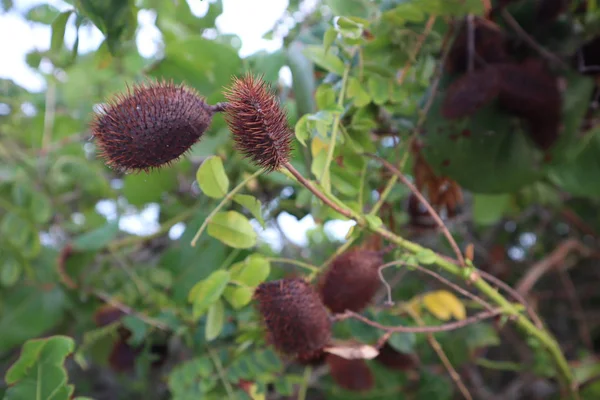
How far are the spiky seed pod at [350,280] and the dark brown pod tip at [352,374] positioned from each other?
0.30 meters

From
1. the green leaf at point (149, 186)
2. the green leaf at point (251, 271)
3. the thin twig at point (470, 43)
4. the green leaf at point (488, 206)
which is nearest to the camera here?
the green leaf at point (251, 271)

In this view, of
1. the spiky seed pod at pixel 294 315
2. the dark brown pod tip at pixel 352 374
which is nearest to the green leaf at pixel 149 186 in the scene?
the dark brown pod tip at pixel 352 374

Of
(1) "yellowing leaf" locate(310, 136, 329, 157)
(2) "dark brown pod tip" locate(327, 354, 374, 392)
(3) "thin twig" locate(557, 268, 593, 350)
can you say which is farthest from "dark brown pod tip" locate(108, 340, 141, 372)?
(3) "thin twig" locate(557, 268, 593, 350)

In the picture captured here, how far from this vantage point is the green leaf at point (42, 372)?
2.22 ft

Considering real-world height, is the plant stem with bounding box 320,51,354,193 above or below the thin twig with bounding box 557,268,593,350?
above

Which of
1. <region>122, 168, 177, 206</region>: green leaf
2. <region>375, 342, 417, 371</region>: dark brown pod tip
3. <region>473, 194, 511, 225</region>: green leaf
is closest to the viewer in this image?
<region>375, 342, 417, 371</region>: dark brown pod tip

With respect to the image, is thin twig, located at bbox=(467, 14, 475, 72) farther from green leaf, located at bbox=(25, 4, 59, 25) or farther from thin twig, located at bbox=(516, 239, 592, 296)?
green leaf, located at bbox=(25, 4, 59, 25)

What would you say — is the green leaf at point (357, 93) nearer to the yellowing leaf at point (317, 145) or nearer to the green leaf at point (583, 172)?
the yellowing leaf at point (317, 145)

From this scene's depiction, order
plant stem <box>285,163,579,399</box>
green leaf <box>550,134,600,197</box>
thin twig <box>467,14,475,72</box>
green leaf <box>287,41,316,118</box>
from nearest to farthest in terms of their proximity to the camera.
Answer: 1. plant stem <box>285,163,579,399</box>
2. green leaf <box>287,41,316,118</box>
3. thin twig <box>467,14,475,72</box>
4. green leaf <box>550,134,600,197</box>

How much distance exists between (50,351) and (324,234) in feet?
3.49

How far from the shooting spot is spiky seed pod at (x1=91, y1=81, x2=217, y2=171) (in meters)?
0.57

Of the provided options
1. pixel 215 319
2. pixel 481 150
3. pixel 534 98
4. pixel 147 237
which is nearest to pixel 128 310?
pixel 147 237

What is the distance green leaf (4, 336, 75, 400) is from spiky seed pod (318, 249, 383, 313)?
0.33 metres

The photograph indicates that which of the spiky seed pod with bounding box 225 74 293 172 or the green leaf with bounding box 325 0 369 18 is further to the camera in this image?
the green leaf with bounding box 325 0 369 18
